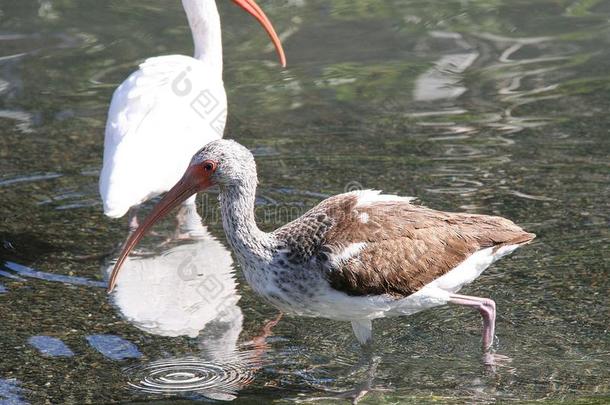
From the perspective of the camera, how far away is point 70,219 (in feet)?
30.0

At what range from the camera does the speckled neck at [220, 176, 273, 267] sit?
6367 millimetres

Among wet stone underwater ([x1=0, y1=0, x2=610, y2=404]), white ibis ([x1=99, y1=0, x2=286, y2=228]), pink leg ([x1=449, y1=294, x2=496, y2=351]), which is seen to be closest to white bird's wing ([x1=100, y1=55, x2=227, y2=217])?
white ibis ([x1=99, y1=0, x2=286, y2=228])

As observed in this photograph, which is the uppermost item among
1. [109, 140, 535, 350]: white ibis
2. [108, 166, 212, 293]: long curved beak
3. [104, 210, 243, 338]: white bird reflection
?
[108, 166, 212, 293]: long curved beak

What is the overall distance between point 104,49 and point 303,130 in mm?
3756

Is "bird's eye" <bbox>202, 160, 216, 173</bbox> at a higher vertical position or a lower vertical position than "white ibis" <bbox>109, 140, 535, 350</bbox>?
higher

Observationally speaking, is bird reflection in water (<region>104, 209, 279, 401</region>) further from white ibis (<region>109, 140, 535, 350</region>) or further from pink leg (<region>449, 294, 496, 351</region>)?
pink leg (<region>449, 294, 496, 351</region>)

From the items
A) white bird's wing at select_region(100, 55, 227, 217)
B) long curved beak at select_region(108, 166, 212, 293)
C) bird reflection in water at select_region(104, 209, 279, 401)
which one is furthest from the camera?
white bird's wing at select_region(100, 55, 227, 217)

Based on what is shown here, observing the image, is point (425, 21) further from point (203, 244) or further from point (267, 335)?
point (267, 335)

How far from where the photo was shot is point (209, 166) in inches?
250

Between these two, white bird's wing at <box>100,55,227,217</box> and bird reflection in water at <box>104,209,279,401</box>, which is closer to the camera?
bird reflection in water at <box>104,209,279,401</box>

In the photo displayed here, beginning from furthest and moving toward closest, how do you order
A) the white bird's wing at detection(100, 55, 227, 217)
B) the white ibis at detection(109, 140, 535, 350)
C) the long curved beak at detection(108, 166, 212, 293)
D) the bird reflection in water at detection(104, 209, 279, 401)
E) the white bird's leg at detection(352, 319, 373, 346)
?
the white bird's wing at detection(100, 55, 227, 217) < the white bird's leg at detection(352, 319, 373, 346) < the bird reflection in water at detection(104, 209, 279, 401) < the long curved beak at detection(108, 166, 212, 293) < the white ibis at detection(109, 140, 535, 350)

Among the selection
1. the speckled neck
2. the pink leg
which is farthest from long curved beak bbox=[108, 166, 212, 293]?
the pink leg

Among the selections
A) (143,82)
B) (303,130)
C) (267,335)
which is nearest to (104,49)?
A: (303,130)

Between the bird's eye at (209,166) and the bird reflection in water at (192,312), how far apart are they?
1264mm
